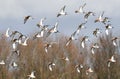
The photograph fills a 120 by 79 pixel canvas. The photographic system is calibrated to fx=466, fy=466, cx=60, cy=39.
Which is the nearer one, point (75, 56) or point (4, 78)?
Answer: point (4, 78)

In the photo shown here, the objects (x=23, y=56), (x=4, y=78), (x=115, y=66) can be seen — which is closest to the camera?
(x=4, y=78)

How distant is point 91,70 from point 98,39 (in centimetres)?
409

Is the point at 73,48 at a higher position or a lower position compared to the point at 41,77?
higher

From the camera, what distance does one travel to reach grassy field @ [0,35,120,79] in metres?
43.2

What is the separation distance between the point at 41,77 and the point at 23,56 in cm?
314

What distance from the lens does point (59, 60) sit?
45094 millimetres

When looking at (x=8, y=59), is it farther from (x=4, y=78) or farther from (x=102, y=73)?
(x=102, y=73)

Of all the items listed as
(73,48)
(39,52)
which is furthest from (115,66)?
(39,52)

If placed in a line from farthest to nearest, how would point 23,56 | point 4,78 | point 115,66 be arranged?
point 115,66 → point 23,56 → point 4,78

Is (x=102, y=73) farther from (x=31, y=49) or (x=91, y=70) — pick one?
(x=31, y=49)

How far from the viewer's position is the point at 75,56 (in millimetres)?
47594

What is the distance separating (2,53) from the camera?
143 ft

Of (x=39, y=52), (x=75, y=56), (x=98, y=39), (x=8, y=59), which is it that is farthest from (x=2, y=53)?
(x=98, y=39)

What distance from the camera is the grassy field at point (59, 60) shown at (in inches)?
1700
